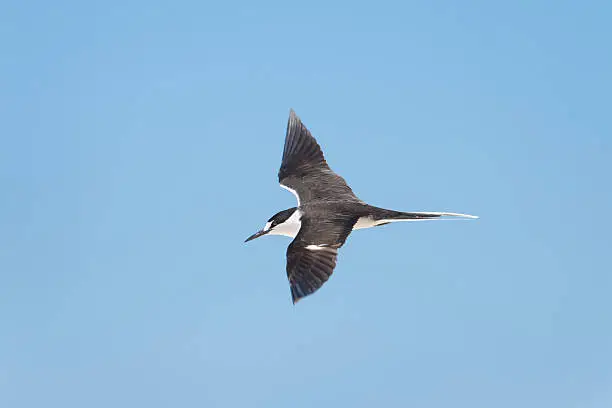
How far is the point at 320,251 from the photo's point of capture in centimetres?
1717

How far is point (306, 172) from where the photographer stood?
20859mm

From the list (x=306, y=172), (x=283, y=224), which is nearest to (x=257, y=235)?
(x=283, y=224)

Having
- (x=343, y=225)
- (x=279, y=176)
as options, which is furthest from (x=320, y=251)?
(x=279, y=176)

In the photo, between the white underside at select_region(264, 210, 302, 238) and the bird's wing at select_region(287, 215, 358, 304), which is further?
the white underside at select_region(264, 210, 302, 238)

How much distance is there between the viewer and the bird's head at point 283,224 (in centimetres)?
1900

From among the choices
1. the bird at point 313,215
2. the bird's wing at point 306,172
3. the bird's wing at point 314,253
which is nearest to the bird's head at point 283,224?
the bird at point 313,215

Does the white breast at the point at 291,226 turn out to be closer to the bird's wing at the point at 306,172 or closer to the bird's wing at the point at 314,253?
the bird's wing at the point at 314,253

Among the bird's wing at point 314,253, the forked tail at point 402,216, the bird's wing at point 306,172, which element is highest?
the bird's wing at point 306,172

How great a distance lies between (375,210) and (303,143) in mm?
3300

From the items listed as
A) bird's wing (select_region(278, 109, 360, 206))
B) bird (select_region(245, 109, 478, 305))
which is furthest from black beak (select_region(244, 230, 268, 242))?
bird's wing (select_region(278, 109, 360, 206))

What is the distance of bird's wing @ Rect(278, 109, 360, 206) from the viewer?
20.1m

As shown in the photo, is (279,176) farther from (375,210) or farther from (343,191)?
(375,210)

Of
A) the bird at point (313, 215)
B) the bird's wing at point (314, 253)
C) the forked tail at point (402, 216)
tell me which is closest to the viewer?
the bird's wing at point (314, 253)

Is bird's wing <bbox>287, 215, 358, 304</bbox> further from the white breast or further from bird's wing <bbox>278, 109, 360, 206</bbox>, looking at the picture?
bird's wing <bbox>278, 109, 360, 206</bbox>
